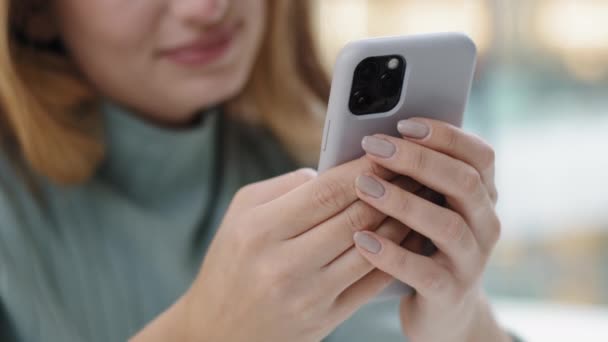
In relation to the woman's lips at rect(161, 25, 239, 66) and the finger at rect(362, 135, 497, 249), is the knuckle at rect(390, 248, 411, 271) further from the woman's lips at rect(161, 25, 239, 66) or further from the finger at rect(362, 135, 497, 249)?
the woman's lips at rect(161, 25, 239, 66)

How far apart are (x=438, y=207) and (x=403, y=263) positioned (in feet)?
0.15

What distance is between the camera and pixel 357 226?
52cm

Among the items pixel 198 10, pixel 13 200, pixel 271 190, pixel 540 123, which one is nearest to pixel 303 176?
pixel 271 190

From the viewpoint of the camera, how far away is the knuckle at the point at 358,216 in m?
0.52

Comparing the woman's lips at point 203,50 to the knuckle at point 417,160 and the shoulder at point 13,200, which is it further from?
the knuckle at point 417,160

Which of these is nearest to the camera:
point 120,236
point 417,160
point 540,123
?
point 417,160

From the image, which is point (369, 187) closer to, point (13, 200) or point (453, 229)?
point (453, 229)

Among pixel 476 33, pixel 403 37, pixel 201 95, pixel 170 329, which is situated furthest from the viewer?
pixel 476 33

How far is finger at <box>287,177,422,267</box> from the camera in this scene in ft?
1.69

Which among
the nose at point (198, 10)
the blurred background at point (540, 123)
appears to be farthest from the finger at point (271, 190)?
the blurred background at point (540, 123)

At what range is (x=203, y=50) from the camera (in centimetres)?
78

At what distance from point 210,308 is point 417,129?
21 centimetres

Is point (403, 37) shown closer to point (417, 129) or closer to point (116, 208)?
point (417, 129)

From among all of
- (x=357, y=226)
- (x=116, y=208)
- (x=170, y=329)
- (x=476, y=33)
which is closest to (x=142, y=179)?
(x=116, y=208)
